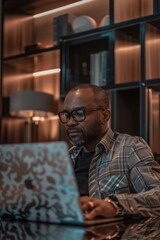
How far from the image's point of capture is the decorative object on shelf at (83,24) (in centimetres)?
327

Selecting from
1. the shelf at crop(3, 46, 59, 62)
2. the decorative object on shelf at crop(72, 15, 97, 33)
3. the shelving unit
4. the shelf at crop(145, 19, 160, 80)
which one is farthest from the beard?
the shelf at crop(3, 46, 59, 62)

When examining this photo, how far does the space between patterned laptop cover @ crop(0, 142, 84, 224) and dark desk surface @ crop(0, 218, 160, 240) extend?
0.02 m

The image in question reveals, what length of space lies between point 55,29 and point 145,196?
93.8 inches

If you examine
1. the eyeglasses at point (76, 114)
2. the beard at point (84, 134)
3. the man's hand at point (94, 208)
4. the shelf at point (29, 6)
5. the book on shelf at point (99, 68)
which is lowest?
the man's hand at point (94, 208)

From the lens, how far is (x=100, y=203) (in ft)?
3.85

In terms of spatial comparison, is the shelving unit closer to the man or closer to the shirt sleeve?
the man

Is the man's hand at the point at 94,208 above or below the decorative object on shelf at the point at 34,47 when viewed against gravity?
below

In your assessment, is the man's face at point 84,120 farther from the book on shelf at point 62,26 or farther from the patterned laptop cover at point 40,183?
the book on shelf at point 62,26

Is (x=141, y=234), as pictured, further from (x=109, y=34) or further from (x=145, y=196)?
(x=109, y=34)

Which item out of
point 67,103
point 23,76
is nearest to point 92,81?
point 23,76

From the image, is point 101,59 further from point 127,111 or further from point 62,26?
point 62,26

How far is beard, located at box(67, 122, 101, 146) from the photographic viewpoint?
1958 mm

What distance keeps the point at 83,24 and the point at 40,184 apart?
243 cm

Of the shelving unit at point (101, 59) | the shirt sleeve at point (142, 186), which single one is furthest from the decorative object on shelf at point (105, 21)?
the shirt sleeve at point (142, 186)
